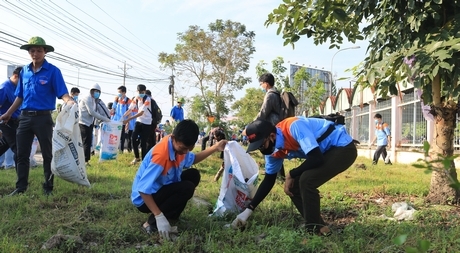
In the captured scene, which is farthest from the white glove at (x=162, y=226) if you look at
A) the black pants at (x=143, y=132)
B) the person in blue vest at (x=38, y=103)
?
the black pants at (x=143, y=132)

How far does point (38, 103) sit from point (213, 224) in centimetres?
245

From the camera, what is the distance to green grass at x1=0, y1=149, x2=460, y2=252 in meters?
2.69

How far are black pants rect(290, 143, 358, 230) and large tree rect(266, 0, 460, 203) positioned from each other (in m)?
0.61

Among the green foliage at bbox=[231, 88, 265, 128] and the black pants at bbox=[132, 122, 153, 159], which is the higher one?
the green foliage at bbox=[231, 88, 265, 128]

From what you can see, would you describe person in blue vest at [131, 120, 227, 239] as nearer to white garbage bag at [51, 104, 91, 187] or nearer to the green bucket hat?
white garbage bag at [51, 104, 91, 187]

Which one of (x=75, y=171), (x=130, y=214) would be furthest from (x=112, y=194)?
(x=130, y=214)

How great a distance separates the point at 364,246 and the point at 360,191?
98.5 inches

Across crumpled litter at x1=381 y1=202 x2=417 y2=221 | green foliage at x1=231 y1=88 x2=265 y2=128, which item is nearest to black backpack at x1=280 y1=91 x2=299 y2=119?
crumpled litter at x1=381 y1=202 x2=417 y2=221

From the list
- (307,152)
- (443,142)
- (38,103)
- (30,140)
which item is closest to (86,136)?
(30,140)

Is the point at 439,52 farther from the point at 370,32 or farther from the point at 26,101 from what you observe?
the point at 26,101

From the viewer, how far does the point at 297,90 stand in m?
23.1

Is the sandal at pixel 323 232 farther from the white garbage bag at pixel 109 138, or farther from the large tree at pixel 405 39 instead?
the white garbage bag at pixel 109 138

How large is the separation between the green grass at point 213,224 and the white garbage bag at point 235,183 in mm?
156

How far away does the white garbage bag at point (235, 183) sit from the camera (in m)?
3.54
